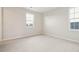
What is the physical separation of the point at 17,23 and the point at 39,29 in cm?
42

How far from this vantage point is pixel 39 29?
1726 mm

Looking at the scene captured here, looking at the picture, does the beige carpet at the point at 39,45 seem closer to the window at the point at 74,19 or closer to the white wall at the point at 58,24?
the white wall at the point at 58,24

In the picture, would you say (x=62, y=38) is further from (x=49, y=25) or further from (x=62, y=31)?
(x=49, y=25)

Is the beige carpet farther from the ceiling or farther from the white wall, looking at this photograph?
the ceiling

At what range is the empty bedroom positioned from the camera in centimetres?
160

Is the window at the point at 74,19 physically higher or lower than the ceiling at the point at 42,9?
lower

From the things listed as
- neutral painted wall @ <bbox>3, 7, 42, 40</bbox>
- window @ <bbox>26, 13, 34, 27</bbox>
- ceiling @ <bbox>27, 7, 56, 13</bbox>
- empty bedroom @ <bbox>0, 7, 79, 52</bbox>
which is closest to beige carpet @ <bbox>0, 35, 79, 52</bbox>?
empty bedroom @ <bbox>0, 7, 79, 52</bbox>

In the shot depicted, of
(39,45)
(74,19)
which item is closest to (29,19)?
(39,45)

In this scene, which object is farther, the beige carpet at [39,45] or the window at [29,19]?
the window at [29,19]

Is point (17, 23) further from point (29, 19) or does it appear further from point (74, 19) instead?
point (74, 19)

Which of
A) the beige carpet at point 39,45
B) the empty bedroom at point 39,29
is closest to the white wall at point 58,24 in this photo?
the empty bedroom at point 39,29

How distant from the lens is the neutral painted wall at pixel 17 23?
5.29 feet
